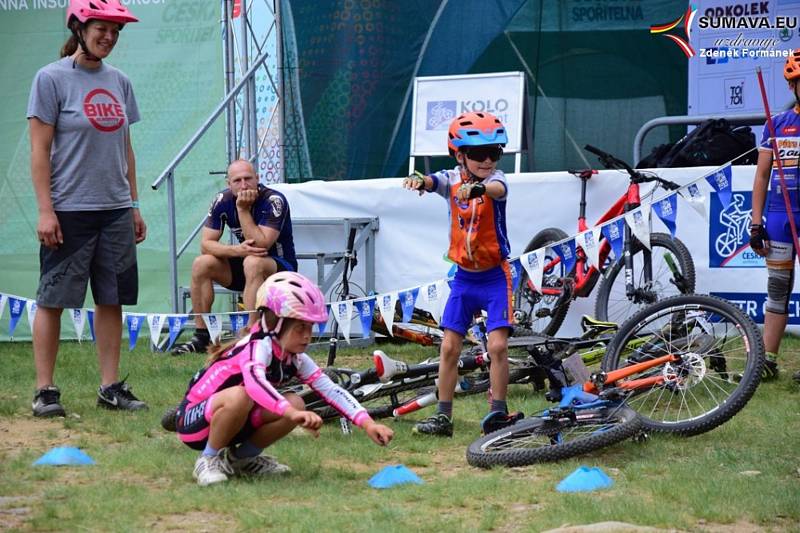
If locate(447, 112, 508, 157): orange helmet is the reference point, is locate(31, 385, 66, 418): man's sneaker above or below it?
below

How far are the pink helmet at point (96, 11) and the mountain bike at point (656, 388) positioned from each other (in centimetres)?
307

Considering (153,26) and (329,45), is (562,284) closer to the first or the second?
(329,45)

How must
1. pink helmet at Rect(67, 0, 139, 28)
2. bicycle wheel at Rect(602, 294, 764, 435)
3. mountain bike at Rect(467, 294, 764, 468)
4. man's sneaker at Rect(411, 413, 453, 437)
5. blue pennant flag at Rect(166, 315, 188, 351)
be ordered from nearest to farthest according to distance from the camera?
mountain bike at Rect(467, 294, 764, 468)
bicycle wheel at Rect(602, 294, 764, 435)
man's sneaker at Rect(411, 413, 453, 437)
pink helmet at Rect(67, 0, 139, 28)
blue pennant flag at Rect(166, 315, 188, 351)

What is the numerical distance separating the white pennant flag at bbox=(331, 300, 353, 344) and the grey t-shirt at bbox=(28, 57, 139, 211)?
1635 mm

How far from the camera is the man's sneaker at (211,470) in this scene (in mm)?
5207

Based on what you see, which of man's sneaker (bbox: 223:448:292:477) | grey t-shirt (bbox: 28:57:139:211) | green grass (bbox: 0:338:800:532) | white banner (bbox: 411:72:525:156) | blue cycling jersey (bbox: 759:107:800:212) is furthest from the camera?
white banner (bbox: 411:72:525:156)

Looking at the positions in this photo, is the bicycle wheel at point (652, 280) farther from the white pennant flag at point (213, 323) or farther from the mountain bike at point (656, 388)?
the white pennant flag at point (213, 323)

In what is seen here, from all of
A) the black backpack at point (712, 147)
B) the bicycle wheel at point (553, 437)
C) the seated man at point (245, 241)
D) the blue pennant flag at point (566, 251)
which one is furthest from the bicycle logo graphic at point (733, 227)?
the bicycle wheel at point (553, 437)

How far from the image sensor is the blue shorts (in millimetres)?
6219

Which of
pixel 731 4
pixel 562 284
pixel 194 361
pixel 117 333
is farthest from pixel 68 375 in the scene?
pixel 731 4

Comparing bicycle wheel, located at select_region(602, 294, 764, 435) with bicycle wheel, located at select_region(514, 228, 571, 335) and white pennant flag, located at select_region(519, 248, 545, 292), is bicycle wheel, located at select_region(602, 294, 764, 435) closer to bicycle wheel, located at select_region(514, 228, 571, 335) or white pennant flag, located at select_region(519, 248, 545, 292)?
white pennant flag, located at select_region(519, 248, 545, 292)

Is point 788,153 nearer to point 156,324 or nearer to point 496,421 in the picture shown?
point 496,421

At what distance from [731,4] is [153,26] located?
204 inches

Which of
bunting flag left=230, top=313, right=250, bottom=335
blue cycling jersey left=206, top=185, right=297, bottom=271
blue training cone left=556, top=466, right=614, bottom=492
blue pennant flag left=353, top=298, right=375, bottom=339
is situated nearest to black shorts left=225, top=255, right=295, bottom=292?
blue cycling jersey left=206, top=185, right=297, bottom=271
